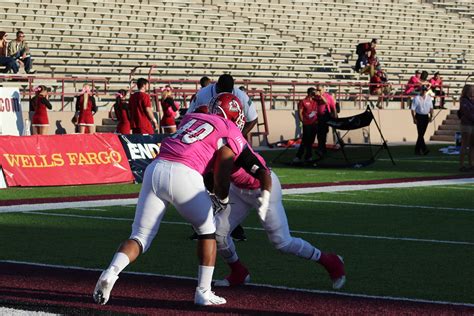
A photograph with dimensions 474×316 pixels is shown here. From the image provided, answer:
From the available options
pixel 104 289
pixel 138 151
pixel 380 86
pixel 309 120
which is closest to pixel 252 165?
pixel 104 289

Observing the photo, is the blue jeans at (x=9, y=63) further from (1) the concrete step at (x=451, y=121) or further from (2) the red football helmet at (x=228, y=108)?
(2) the red football helmet at (x=228, y=108)

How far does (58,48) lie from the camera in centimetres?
3316

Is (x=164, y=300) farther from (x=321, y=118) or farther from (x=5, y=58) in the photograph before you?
(x=5, y=58)

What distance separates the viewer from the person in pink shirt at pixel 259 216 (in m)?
7.94

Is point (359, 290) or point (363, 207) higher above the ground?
point (359, 290)

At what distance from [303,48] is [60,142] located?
22.2 meters

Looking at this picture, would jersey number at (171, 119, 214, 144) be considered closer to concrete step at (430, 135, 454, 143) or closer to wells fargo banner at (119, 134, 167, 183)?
wells fargo banner at (119, 134, 167, 183)

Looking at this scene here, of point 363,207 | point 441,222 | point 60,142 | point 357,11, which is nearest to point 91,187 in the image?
point 60,142

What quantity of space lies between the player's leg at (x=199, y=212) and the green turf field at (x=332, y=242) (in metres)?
1.29

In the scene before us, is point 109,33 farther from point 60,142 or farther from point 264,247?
point 264,247

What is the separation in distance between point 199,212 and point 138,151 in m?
12.2

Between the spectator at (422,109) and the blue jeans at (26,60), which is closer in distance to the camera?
the spectator at (422,109)

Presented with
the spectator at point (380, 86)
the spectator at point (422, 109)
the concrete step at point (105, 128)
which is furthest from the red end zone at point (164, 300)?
the spectator at point (380, 86)

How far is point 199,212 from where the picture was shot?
7.48m
